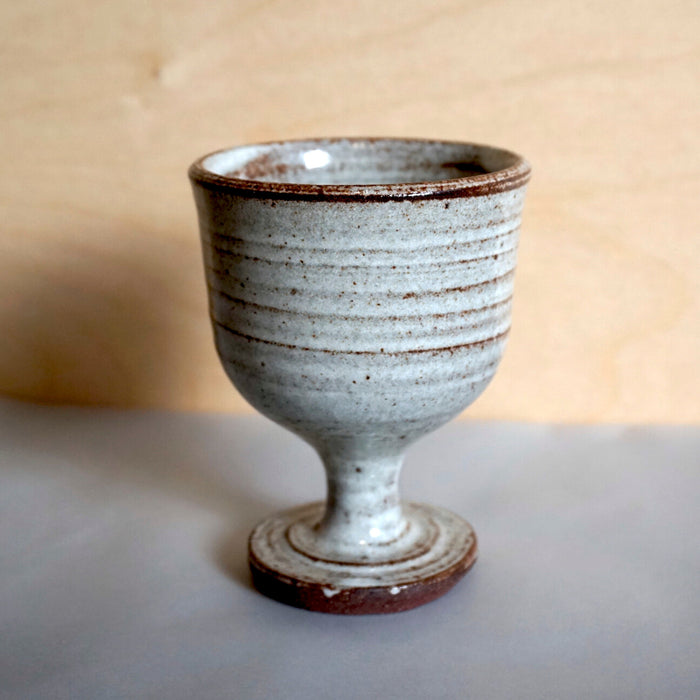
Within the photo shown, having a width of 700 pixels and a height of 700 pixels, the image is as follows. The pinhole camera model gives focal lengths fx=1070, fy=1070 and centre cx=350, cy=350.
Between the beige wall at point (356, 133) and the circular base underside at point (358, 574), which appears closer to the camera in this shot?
the circular base underside at point (358, 574)

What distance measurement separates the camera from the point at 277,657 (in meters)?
0.74

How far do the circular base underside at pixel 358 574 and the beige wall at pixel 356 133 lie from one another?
36cm

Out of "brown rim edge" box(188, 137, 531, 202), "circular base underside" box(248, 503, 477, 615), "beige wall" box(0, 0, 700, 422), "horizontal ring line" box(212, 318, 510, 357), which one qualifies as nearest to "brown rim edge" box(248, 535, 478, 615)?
"circular base underside" box(248, 503, 477, 615)

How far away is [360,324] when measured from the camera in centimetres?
73

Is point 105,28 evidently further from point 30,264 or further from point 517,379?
point 517,379

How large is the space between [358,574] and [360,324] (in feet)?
0.71

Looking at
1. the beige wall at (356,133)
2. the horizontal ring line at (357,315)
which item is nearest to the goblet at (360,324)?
the horizontal ring line at (357,315)

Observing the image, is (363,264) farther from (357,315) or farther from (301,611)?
(301,611)

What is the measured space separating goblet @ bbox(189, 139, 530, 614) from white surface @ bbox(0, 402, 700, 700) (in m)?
0.04

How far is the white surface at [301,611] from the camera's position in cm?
72

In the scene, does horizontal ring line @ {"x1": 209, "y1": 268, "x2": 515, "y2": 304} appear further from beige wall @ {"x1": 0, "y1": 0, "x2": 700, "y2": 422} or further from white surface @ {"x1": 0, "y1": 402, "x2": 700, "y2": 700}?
beige wall @ {"x1": 0, "y1": 0, "x2": 700, "y2": 422}

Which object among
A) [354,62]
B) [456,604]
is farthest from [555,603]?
[354,62]

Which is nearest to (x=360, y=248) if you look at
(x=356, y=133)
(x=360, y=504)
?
(x=360, y=504)

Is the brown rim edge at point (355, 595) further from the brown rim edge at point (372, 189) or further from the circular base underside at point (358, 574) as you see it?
the brown rim edge at point (372, 189)
